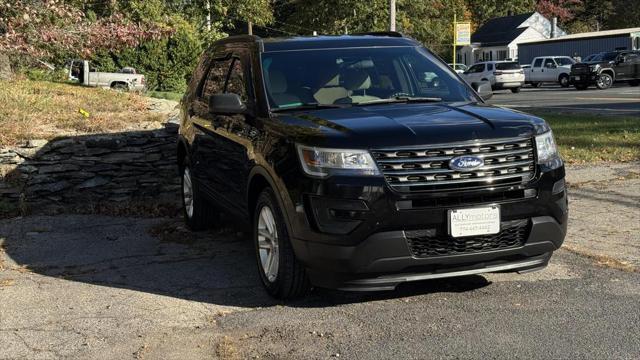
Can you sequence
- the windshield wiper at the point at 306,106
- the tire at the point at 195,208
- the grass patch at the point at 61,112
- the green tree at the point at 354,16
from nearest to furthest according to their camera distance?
the windshield wiper at the point at 306,106, the tire at the point at 195,208, the grass patch at the point at 61,112, the green tree at the point at 354,16

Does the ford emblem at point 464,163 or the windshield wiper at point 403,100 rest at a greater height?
the windshield wiper at point 403,100

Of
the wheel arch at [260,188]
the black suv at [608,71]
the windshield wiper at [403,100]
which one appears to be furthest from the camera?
the black suv at [608,71]

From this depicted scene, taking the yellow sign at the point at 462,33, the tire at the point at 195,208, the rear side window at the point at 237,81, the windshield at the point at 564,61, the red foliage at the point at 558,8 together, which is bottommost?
the tire at the point at 195,208

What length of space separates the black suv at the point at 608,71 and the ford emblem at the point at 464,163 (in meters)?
32.2

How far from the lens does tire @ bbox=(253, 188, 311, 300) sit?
498 centimetres

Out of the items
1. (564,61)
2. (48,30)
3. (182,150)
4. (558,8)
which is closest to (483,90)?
(182,150)

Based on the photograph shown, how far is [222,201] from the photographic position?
643cm

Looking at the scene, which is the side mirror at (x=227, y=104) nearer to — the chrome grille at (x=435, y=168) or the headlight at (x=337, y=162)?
the headlight at (x=337, y=162)

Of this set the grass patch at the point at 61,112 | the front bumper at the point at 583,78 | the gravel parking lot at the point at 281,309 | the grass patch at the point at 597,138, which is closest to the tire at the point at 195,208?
the gravel parking lot at the point at 281,309

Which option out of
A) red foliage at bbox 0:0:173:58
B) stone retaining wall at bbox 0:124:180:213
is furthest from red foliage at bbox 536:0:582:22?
stone retaining wall at bbox 0:124:180:213

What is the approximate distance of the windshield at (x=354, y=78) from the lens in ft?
18.8

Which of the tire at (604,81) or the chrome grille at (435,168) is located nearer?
the chrome grille at (435,168)

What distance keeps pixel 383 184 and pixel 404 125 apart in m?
0.48

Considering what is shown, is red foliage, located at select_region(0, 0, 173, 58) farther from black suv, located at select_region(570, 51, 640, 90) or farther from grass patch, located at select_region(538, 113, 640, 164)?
black suv, located at select_region(570, 51, 640, 90)
